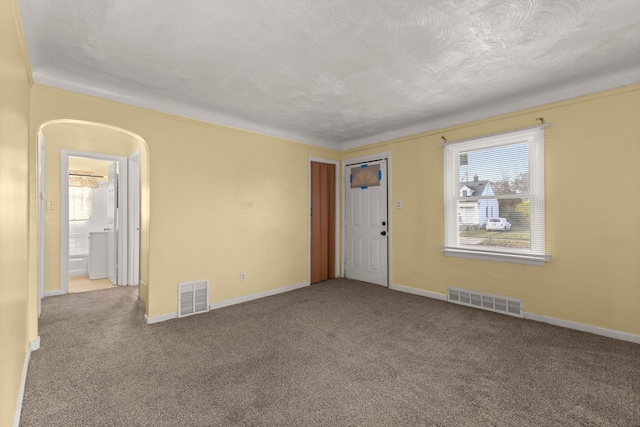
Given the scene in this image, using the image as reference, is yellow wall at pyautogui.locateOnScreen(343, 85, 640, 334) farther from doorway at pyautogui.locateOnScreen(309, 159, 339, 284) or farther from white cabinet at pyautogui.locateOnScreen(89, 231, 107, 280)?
white cabinet at pyautogui.locateOnScreen(89, 231, 107, 280)

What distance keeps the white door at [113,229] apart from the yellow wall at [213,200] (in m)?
0.81

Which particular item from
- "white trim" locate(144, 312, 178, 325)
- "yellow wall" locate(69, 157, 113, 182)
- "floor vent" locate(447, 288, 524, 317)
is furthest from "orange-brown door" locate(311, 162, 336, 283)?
"yellow wall" locate(69, 157, 113, 182)

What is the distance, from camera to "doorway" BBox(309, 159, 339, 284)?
5.25 metres

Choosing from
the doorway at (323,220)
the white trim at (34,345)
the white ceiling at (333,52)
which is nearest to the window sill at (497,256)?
the white ceiling at (333,52)

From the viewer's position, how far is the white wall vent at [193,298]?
3.61m

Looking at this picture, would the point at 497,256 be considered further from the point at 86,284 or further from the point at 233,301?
the point at 86,284

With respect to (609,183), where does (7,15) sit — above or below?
above

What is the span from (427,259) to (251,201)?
9.19 ft

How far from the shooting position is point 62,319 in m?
3.44

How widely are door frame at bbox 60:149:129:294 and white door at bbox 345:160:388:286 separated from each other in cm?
394

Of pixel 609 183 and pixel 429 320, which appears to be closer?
pixel 609 183

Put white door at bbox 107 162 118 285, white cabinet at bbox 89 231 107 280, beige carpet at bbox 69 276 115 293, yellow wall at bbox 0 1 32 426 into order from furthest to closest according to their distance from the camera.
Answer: white cabinet at bbox 89 231 107 280 < white door at bbox 107 162 118 285 < beige carpet at bbox 69 276 115 293 < yellow wall at bbox 0 1 32 426

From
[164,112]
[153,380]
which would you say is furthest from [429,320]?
[164,112]

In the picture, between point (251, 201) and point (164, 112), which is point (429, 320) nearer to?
point (251, 201)
